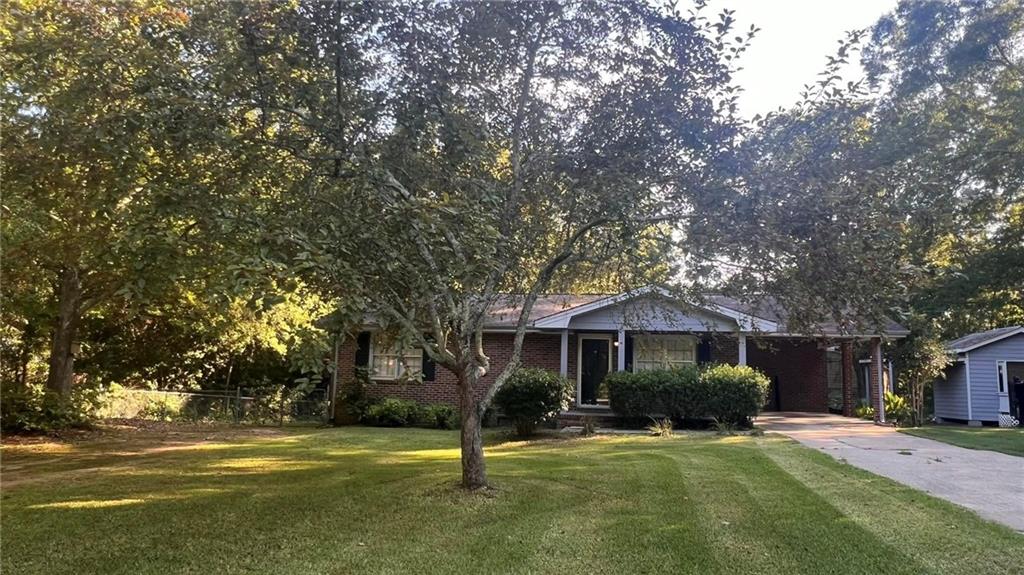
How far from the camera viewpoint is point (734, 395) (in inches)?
579

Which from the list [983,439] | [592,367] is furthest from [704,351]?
[983,439]

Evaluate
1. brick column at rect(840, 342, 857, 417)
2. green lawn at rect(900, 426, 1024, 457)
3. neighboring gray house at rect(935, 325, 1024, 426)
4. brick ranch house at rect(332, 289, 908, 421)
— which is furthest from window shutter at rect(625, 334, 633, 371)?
neighboring gray house at rect(935, 325, 1024, 426)

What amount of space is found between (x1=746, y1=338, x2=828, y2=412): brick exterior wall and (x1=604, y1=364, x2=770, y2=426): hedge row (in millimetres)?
5912

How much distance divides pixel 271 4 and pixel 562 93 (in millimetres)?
3393

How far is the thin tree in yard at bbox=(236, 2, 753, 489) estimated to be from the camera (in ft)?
19.6

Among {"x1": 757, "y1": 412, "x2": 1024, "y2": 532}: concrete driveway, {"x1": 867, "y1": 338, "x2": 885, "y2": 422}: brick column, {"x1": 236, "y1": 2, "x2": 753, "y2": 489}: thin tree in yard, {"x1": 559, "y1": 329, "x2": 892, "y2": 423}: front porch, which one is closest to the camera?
{"x1": 236, "y1": 2, "x2": 753, "y2": 489}: thin tree in yard

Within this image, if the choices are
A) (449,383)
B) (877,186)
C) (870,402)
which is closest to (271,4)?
(877,186)

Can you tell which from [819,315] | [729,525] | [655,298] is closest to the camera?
[729,525]

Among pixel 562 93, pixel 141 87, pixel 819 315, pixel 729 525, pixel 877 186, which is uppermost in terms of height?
pixel 562 93

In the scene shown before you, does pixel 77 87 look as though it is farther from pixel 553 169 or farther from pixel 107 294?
pixel 107 294

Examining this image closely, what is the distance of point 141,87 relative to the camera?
5781mm

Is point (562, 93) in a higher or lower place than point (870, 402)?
higher

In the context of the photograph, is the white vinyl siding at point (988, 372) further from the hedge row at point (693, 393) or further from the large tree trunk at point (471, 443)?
the large tree trunk at point (471, 443)

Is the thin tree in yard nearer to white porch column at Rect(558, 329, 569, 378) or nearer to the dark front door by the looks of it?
white porch column at Rect(558, 329, 569, 378)
